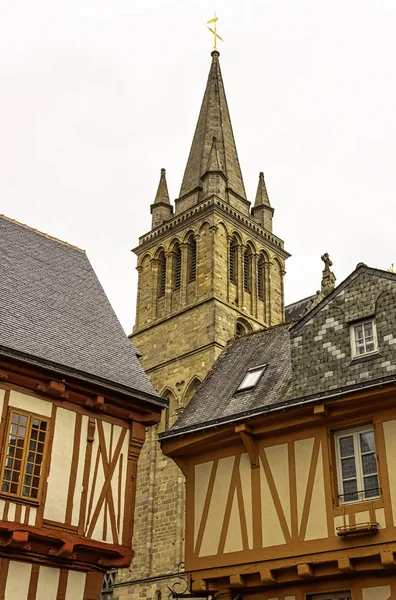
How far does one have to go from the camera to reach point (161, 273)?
3703 cm

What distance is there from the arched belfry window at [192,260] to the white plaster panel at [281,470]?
22892 millimetres

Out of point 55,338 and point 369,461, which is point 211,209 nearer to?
point 55,338

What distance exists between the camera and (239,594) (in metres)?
11.5

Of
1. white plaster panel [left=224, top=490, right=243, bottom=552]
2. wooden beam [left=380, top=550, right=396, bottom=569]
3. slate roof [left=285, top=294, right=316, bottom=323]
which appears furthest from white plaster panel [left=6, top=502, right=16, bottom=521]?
slate roof [left=285, top=294, right=316, bottom=323]

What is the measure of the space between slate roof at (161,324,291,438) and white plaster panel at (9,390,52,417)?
2.03 meters

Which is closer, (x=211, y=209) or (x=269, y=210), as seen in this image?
(x=211, y=209)

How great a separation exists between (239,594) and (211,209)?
25.0m

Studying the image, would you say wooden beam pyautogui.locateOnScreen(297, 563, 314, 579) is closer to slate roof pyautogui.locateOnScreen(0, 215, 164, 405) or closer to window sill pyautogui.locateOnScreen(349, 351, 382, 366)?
window sill pyautogui.locateOnScreen(349, 351, 382, 366)

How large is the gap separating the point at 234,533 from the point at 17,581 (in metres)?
3.11

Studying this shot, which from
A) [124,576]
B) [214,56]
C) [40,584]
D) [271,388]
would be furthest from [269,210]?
[40,584]

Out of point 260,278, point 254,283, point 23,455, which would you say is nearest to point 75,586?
point 23,455

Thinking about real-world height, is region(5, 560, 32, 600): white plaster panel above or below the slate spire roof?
below

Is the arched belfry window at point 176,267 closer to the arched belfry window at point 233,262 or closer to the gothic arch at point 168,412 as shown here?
the arched belfry window at point 233,262

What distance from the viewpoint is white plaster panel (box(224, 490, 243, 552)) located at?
11531mm
